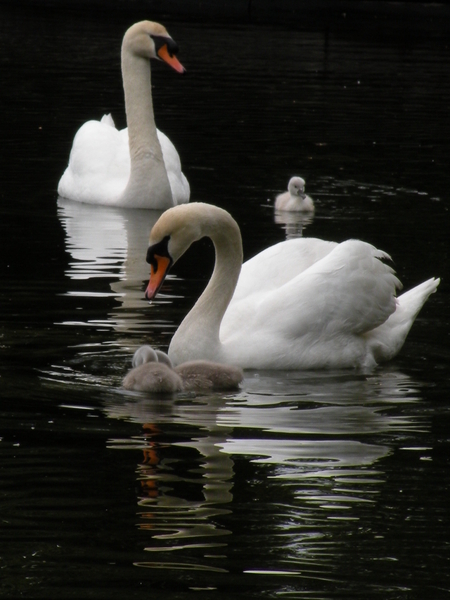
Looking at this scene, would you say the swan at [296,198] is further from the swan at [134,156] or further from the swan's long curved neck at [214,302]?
the swan's long curved neck at [214,302]

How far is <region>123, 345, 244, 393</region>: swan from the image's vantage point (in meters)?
7.31

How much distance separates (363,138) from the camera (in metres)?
18.6

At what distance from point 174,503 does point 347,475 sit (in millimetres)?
840

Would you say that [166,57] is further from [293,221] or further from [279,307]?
[279,307]

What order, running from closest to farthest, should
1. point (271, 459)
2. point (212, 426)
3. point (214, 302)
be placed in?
point (271, 459) < point (212, 426) < point (214, 302)

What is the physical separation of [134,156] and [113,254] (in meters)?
2.85

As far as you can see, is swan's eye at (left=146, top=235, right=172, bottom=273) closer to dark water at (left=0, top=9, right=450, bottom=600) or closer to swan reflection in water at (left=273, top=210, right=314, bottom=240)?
dark water at (left=0, top=9, right=450, bottom=600)

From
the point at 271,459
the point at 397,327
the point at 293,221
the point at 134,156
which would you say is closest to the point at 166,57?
the point at 134,156

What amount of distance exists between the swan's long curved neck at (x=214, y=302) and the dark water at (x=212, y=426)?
1.01 ft

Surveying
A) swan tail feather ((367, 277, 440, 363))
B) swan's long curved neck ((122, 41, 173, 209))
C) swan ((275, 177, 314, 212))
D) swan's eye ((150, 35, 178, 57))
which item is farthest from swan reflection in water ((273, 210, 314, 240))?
swan tail feather ((367, 277, 440, 363))

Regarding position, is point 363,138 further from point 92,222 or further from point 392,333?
point 392,333

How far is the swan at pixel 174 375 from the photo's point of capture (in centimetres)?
731

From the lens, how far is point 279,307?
26.3ft

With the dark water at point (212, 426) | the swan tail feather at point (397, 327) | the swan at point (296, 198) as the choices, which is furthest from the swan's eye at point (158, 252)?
the swan at point (296, 198)
